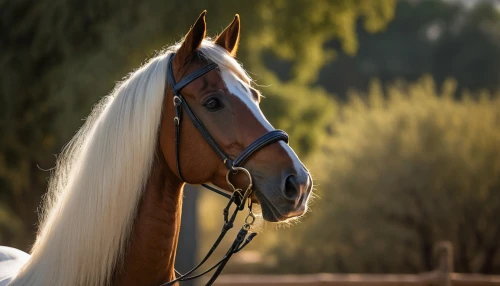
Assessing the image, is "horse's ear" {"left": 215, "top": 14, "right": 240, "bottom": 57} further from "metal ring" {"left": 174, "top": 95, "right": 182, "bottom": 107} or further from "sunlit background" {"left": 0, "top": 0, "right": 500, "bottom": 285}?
"sunlit background" {"left": 0, "top": 0, "right": 500, "bottom": 285}

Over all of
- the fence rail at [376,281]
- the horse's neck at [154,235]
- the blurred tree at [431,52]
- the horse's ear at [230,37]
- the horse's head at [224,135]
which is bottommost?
the blurred tree at [431,52]

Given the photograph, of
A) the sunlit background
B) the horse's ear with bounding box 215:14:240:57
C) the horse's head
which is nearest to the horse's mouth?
the horse's head

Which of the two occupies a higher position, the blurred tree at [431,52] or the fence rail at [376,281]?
the fence rail at [376,281]

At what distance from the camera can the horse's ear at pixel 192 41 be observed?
110 inches

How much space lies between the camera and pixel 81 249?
2697 mm

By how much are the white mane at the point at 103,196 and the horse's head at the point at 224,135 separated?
7cm

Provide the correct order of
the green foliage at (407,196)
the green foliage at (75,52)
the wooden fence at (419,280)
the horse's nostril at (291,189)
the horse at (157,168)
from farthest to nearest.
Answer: the green foliage at (407,196)
the green foliage at (75,52)
the wooden fence at (419,280)
the horse at (157,168)
the horse's nostril at (291,189)

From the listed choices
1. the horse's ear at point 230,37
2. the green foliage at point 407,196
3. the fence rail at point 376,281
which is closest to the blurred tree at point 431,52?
the green foliage at point 407,196

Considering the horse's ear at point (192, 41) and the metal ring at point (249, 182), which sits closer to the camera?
the metal ring at point (249, 182)

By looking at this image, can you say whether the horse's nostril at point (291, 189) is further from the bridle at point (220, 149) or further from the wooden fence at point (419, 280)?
the wooden fence at point (419, 280)

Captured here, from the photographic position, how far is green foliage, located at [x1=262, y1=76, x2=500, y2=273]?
1163 centimetres

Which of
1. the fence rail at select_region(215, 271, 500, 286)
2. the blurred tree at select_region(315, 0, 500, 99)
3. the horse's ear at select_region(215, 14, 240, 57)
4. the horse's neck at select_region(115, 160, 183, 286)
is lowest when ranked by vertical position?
the blurred tree at select_region(315, 0, 500, 99)

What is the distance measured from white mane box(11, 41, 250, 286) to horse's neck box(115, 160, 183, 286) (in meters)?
0.04

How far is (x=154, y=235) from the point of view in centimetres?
278
